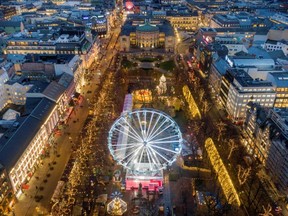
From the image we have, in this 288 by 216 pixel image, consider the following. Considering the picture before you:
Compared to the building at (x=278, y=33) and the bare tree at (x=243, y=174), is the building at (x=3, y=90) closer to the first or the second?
the bare tree at (x=243, y=174)

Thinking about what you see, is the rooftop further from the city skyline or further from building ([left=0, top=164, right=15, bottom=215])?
building ([left=0, top=164, right=15, bottom=215])

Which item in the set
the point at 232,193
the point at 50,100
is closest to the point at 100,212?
the point at 232,193

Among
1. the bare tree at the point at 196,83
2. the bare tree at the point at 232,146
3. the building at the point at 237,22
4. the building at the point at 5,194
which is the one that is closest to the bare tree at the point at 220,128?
the bare tree at the point at 232,146

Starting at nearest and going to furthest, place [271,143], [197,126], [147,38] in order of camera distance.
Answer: [271,143], [197,126], [147,38]

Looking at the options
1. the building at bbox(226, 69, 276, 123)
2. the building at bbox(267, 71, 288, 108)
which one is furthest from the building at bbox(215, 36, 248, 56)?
the building at bbox(226, 69, 276, 123)

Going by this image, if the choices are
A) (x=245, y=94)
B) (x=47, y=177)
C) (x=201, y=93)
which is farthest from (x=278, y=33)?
(x=47, y=177)

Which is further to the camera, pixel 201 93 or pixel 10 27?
pixel 10 27

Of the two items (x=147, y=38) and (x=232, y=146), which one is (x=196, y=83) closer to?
(x=232, y=146)
